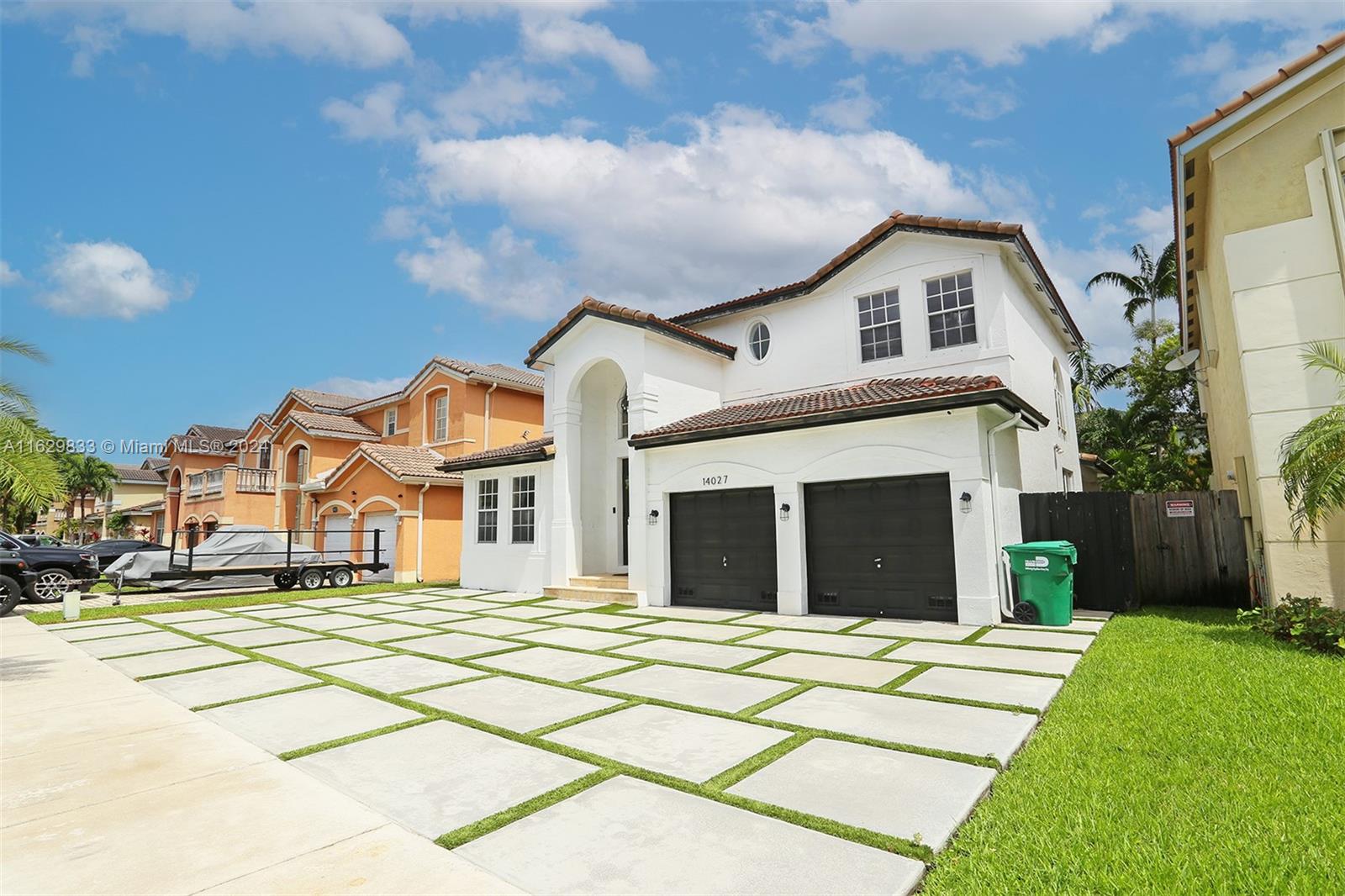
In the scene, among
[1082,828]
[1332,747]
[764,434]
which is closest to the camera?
[1082,828]

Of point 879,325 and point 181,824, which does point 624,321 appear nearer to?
point 879,325

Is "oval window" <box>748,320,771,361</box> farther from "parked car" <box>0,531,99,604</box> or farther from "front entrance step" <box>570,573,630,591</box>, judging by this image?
"parked car" <box>0,531,99,604</box>

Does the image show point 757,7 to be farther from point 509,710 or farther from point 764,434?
point 509,710

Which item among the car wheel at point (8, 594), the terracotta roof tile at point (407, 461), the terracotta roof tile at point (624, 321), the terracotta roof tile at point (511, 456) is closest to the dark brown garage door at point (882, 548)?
the terracotta roof tile at point (624, 321)

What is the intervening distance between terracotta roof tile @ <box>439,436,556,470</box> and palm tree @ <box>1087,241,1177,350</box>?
1021 inches

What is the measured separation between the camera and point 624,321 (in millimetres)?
14305

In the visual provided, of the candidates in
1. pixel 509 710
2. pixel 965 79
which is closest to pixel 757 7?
pixel 965 79

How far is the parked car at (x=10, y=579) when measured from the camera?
13094 millimetres

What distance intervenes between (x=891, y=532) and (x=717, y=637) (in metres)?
3.64

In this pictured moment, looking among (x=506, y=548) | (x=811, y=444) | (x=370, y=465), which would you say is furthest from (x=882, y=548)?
(x=370, y=465)

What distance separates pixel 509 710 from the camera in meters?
5.59

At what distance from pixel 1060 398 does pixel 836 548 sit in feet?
31.2

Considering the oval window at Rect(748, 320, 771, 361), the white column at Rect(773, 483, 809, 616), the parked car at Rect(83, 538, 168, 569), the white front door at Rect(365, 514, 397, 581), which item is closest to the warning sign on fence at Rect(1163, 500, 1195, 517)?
the white column at Rect(773, 483, 809, 616)

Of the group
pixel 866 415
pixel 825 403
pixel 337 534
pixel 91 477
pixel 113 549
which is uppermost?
pixel 91 477
